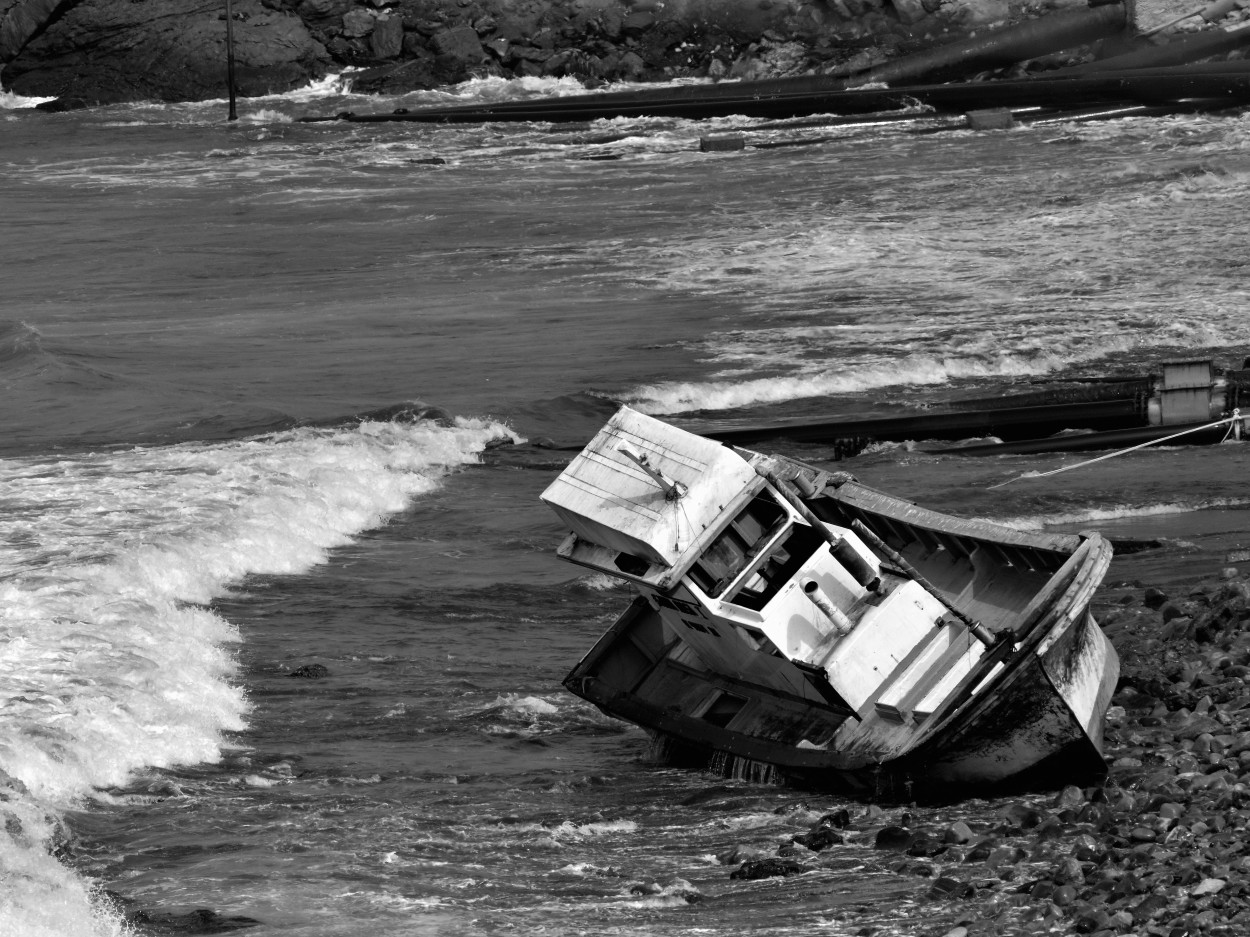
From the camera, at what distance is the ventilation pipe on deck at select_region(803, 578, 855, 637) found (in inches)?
570

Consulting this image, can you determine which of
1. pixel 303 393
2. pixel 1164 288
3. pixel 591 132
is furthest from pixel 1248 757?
pixel 591 132

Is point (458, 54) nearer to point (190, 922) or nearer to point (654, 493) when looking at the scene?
point (654, 493)

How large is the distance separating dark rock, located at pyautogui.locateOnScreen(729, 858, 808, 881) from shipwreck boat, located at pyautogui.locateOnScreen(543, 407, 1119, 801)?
1.11 metres

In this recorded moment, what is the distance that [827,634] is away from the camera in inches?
576

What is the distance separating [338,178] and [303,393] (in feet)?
90.2

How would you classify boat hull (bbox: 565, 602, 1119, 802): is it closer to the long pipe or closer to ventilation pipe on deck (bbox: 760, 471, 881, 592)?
the long pipe

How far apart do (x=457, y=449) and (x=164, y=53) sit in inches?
2148

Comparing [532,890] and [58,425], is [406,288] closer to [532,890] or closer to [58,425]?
[58,425]

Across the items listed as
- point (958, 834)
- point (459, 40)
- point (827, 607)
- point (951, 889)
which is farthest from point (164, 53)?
point (951, 889)

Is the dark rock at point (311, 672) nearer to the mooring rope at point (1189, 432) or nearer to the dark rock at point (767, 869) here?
the dark rock at point (767, 869)

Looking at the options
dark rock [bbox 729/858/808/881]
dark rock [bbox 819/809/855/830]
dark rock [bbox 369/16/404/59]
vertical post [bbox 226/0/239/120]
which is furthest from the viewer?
dark rock [bbox 369/16/404/59]

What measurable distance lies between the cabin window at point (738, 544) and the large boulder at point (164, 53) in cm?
6462

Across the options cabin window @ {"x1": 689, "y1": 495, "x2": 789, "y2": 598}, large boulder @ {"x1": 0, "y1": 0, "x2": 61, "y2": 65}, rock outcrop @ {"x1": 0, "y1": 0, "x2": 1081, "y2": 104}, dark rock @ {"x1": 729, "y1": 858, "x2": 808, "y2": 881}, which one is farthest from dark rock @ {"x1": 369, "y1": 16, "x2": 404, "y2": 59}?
dark rock @ {"x1": 729, "y1": 858, "x2": 808, "y2": 881}

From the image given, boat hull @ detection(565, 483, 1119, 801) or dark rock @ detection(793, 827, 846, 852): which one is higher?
boat hull @ detection(565, 483, 1119, 801)
